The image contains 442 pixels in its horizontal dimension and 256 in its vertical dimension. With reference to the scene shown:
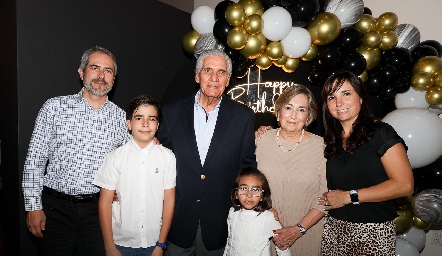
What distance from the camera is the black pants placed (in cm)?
222

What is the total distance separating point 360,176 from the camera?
1.98 meters

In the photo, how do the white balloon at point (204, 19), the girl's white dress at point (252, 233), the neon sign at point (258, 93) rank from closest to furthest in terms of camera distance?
1. the girl's white dress at point (252, 233)
2. the white balloon at point (204, 19)
3. the neon sign at point (258, 93)

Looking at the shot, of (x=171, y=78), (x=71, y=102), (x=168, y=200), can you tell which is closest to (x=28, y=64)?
(x=71, y=102)

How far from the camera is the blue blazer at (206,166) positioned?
2166 mm

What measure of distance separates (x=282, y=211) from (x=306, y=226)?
7.5 inches

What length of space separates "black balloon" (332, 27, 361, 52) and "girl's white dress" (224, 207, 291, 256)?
1.95 m

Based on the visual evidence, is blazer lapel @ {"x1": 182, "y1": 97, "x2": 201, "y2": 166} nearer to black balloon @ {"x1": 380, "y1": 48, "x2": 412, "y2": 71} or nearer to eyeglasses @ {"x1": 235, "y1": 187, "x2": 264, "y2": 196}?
eyeglasses @ {"x1": 235, "y1": 187, "x2": 264, "y2": 196}

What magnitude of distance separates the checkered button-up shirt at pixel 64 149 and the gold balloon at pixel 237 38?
154 cm

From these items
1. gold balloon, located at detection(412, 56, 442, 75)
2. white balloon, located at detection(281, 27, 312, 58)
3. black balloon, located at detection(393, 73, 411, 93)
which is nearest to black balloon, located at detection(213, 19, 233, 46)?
white balloon, located at detection(281, 27, 312, 58)

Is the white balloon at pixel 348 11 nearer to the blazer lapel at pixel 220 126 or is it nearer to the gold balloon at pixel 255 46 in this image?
the gold balloon at pixel 255 46

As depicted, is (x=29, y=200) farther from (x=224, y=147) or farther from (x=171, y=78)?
(x=171, y=78)

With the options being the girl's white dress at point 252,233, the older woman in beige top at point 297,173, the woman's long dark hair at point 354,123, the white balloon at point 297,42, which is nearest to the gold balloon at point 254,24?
the white balloon at point 297,42

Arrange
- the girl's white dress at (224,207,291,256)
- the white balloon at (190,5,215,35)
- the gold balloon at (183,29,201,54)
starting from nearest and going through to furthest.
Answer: the girl's white dress at (224,207,291,256) < the white balloon at (190,5,215,35) < the gold balloon at (183,29,201,54)

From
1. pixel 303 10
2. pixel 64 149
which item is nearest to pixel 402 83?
pixel 303 10
